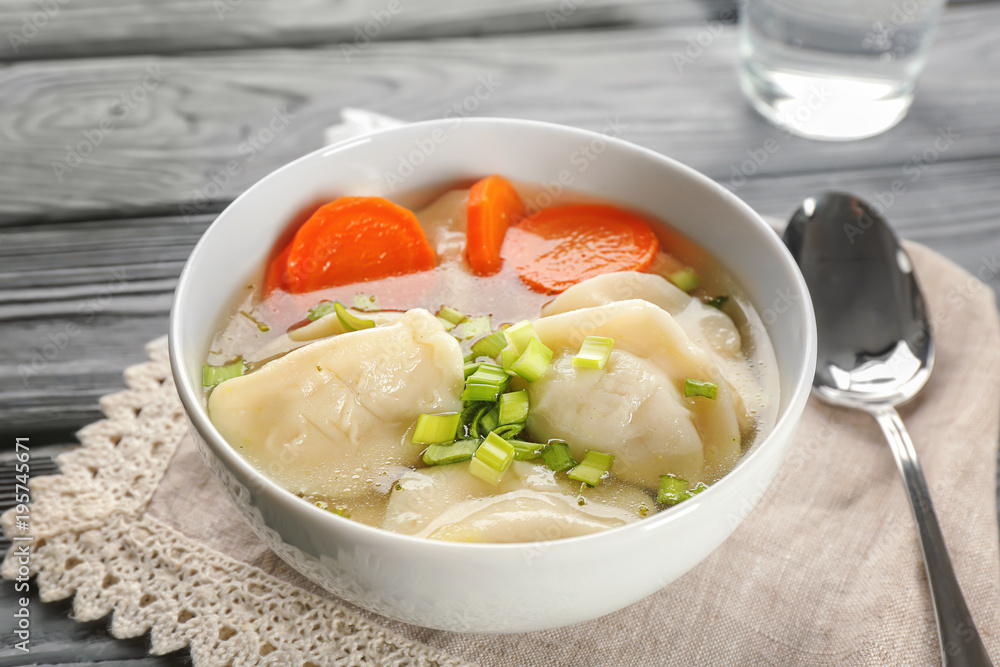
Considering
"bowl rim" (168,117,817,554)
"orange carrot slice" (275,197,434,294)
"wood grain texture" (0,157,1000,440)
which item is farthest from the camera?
"wood grain texture" (0,157,1000,440)

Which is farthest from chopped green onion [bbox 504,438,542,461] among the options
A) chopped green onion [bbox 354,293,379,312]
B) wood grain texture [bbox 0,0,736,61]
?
wood grain texture [bbox 0,0,736,61]

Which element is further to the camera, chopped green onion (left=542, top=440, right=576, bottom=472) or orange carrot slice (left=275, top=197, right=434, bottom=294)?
orange carrot slice (left=275, top=197, right=434, bottom=294)

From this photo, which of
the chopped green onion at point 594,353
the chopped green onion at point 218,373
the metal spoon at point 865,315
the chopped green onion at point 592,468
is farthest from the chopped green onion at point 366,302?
the metal spoon at point 865,315

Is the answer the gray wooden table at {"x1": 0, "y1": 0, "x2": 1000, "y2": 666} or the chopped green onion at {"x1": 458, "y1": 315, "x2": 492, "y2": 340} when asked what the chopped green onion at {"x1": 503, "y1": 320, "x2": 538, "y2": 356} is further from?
the gray wooden table at {"x1": 0, "y1": 0, "x2": 1000, "y2": 666}

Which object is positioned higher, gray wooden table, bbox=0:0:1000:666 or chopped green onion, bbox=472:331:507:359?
chopped green onion, bbox=472:331:507:359

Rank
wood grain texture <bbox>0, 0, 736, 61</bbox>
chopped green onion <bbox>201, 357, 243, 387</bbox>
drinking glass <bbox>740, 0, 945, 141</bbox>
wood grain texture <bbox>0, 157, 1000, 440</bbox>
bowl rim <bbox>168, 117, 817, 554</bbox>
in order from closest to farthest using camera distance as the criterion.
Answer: bowl rim <bbox>168, 117, 817, 554</bbox>, chopped green onion <bbox>201, 357, 243, 387</bbox>, wood grain texture <bbox>0, 157, 1000, 440</bbox>, drinking glass <bbox>740, 0, 945, 141</bbox>, wood grain texture <bbox>0, 0, 736, 61</bbox>

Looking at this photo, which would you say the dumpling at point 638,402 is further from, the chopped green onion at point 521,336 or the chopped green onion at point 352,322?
the chopped green onion at point 352,322

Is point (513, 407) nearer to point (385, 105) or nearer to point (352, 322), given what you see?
point (352, 322)
